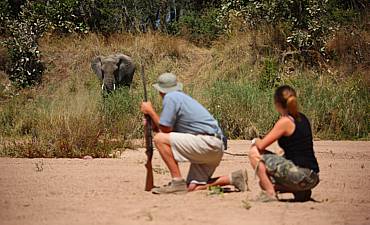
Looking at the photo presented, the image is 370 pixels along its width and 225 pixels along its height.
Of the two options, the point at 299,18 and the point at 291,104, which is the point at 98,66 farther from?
the point at 291,104

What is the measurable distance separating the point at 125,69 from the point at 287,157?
1532 centimetres

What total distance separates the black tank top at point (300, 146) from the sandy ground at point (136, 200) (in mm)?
427

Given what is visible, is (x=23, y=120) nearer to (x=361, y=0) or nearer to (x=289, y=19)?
(x=289, y=19)

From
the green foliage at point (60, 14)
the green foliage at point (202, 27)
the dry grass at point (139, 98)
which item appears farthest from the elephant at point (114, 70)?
the green foliage at point (202, 27)

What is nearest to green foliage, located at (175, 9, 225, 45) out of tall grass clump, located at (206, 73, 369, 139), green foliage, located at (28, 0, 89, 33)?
green foliage, located at (28, 0, 89, 33)

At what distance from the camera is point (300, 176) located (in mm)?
7648

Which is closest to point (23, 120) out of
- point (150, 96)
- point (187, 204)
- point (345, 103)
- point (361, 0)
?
point (150, 96)

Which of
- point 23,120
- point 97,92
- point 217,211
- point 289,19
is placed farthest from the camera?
point 289,19

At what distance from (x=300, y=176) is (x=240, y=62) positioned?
57.3 ft

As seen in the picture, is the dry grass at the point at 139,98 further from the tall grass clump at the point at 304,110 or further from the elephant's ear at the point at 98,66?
the elephant's ear at the point at 98,66

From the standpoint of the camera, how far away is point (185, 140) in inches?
325

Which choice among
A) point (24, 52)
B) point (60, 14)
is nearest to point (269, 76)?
point (24, 52)

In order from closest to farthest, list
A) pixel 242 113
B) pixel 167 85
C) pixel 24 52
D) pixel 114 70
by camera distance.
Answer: pixel 167 85 < pixel 242 113 < pixel 114 70 < pixel 24 52

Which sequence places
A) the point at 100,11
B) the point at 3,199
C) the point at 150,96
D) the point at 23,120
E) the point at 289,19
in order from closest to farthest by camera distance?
1. the point at 3,199
2. the point at 23,120
3. the point at 150,96
4. the point at 289,19
5. the point at 100,11
